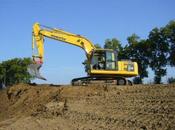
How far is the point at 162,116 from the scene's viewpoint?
17375 millimetres

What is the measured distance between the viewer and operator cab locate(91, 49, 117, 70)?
32.2 meters

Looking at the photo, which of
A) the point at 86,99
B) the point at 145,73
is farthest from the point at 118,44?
the point at 86,99

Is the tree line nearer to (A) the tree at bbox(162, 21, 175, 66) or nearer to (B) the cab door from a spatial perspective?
(A) the tree at bbox(162, 21, 175, 66)

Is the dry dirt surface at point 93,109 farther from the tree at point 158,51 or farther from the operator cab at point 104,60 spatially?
the tree at point 158,51

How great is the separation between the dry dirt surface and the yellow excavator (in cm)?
378

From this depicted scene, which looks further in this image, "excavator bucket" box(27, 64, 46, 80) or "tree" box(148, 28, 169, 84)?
"tree" box(148, 28, 169, 84)

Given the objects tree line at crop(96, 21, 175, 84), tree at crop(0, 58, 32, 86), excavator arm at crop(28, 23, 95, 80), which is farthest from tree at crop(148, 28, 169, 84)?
tree at crop(0, 58, 32, 86)

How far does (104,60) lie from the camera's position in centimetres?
3219

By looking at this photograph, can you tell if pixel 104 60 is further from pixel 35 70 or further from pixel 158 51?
pixel 158 51

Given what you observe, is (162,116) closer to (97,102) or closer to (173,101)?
(173,101)

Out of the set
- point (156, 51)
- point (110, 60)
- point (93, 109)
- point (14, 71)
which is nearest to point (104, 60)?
point (110, 60)

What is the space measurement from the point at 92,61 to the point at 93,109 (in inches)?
416

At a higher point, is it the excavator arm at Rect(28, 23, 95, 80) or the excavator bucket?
the excavator arm at Rect(28, 23, 95, 80)

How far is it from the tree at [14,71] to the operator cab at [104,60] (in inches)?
1925
